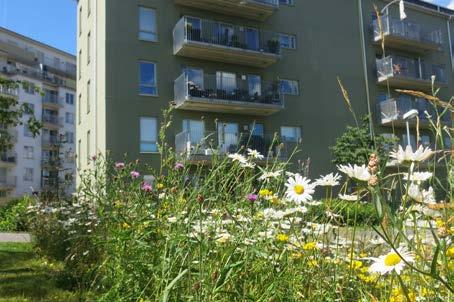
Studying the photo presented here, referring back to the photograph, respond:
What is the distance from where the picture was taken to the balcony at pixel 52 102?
2470 inches

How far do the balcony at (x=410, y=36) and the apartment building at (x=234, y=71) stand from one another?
84mm

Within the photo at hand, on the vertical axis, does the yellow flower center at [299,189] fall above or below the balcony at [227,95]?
below

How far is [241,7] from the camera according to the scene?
2272 cm

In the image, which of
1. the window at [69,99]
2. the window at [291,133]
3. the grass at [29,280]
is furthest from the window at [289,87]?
the window at [69,99]

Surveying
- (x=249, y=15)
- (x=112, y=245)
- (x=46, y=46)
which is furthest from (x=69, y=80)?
(x=112, y=245)

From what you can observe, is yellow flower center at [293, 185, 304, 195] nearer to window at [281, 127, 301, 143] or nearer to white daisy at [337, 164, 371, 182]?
white daisy at [337, 164, 371, 182]

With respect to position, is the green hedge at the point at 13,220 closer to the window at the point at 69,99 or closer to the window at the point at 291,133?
the window at the point at 291,133

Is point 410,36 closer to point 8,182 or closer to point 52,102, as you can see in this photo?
point 8,182

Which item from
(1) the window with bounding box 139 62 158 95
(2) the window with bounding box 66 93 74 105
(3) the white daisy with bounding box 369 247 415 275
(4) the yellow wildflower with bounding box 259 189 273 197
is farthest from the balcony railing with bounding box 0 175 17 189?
(3) the white daisy with bounding box 369 247 415 275

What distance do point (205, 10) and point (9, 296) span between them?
1962 centimetres

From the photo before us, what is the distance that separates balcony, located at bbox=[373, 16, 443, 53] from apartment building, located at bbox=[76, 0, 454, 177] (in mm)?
84

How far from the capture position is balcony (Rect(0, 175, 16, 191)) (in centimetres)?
5478

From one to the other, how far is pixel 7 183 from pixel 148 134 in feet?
134

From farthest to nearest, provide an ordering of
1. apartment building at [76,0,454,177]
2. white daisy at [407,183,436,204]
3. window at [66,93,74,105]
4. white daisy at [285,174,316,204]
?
window at [66,93,74,105] → apartment building at [76,0,454,177] → white daisy at [285,174,316,204] → white daisy at [407,183,436,204]
